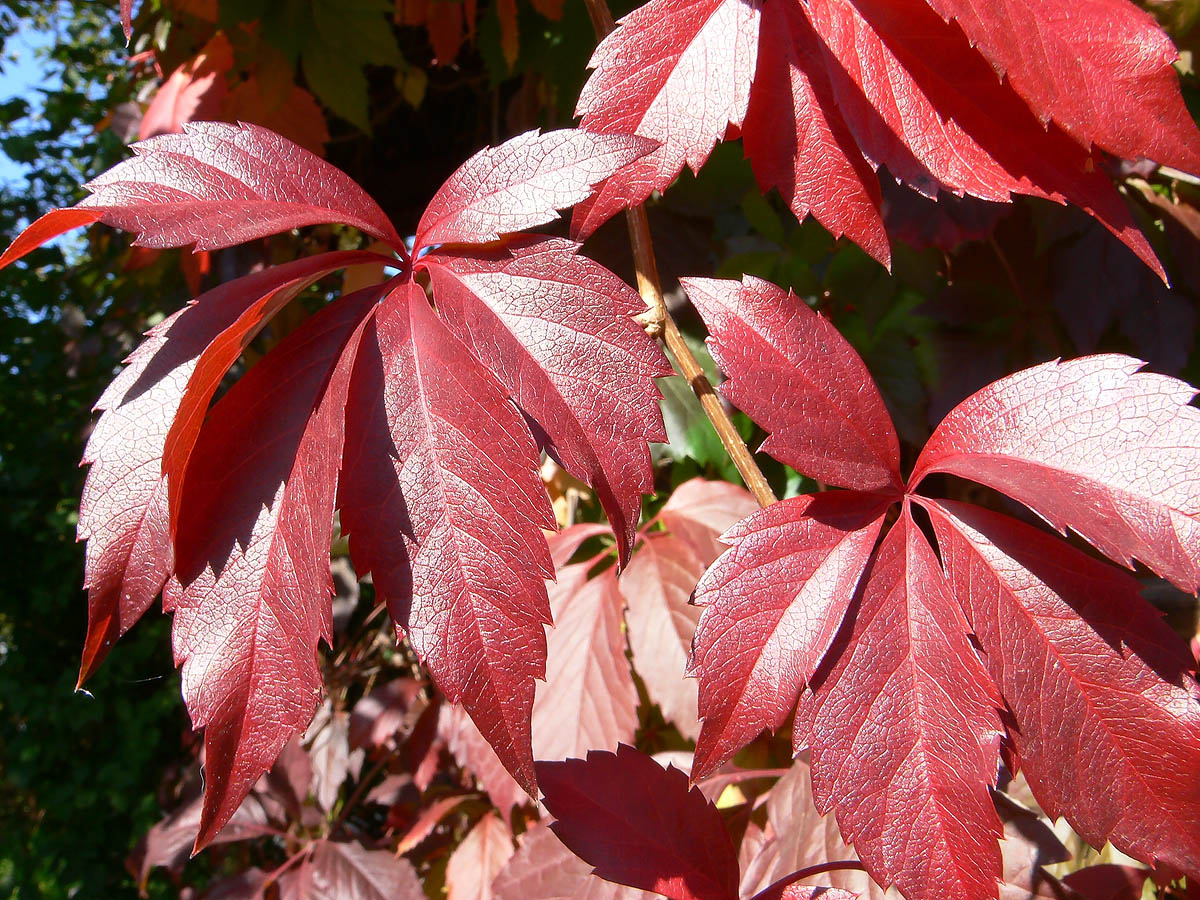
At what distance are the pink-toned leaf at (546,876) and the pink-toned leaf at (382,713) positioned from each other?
80 cm

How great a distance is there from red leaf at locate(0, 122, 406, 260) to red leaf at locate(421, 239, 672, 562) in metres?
0.11

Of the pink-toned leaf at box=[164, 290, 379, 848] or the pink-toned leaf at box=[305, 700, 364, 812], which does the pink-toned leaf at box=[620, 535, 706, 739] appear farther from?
the pink-toned leaf at box=[305, 700, 364, 812]

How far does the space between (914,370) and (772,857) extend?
1.69 feet

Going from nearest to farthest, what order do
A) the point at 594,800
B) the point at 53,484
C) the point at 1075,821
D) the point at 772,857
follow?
the point at 1075,821 → the point at 594,800 → the point at 772,857 → the point at 53,484

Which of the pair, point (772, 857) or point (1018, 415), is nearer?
point (1018, 415)

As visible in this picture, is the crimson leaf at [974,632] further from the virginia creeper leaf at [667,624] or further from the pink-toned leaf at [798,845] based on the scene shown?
the virginia creeper leaf at [667,624]

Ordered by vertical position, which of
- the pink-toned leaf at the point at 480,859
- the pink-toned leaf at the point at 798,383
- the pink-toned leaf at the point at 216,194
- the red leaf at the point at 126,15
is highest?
the red leaf at the point at 126,15

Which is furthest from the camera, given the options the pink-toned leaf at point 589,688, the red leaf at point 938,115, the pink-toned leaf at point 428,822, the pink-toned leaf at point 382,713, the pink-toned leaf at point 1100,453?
the pink-toned leaf at point 382,713

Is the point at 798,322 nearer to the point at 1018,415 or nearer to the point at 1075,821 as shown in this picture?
the point at 1018,415

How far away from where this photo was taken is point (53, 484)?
269 centimetres

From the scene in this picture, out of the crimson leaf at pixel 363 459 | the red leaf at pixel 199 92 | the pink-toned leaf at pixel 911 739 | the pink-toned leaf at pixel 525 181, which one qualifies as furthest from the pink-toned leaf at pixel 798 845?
the red leaf at pixel 199 92

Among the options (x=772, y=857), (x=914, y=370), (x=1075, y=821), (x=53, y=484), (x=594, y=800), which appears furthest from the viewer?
(x=53, y=484)

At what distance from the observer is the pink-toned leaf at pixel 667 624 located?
80 centimetres

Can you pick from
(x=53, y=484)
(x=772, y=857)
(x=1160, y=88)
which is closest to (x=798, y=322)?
(x=1160, y=88)
